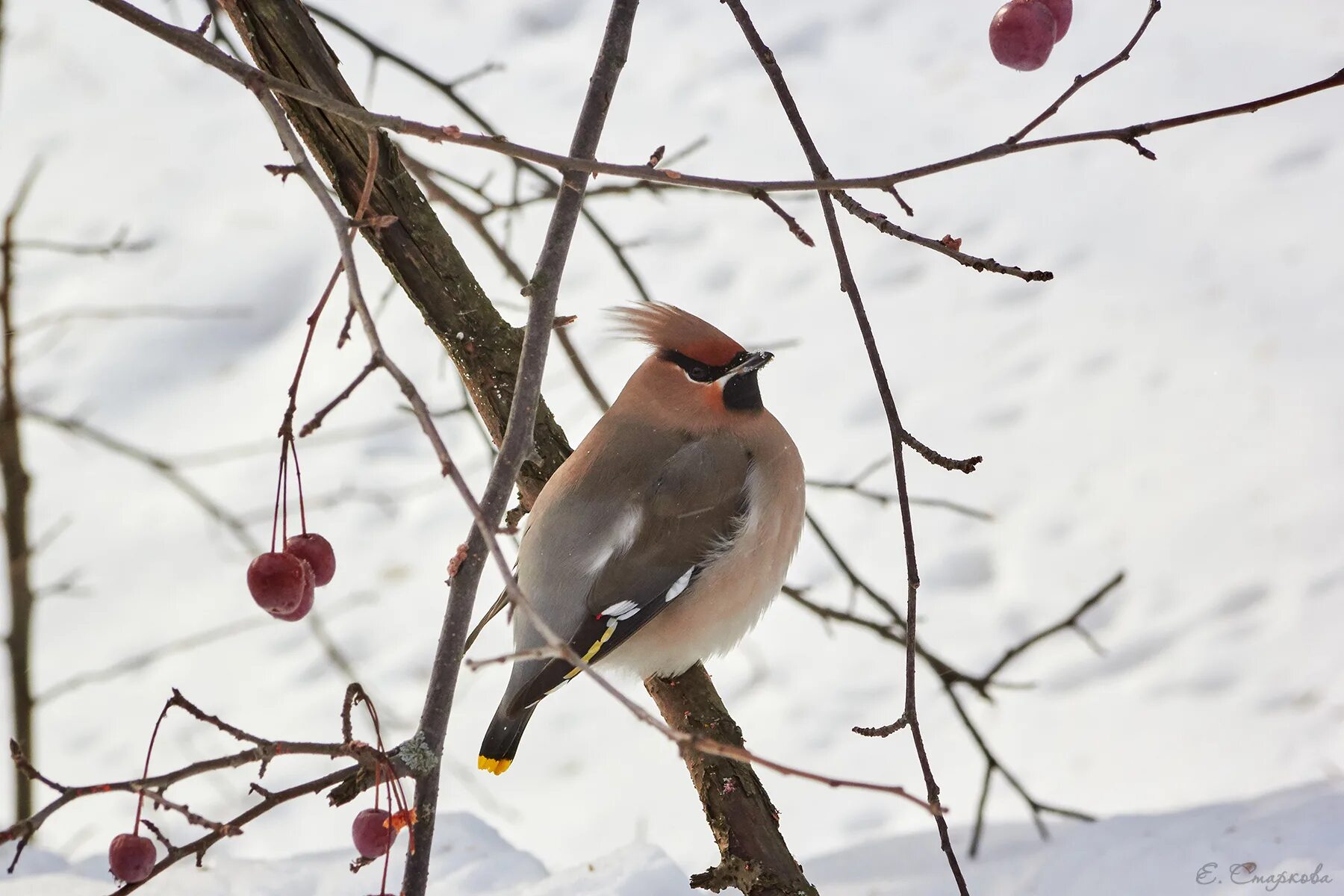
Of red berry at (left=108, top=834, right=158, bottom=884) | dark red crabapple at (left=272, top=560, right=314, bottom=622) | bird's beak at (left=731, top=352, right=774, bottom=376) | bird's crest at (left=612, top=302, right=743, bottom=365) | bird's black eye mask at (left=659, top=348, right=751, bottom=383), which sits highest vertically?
bird's crest at (left=612, top=302, right=743, bottom=365)

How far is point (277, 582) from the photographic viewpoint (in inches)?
70.1

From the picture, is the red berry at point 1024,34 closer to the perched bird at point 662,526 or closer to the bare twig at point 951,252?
the bare twig at point 951,252

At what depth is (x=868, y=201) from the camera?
5.69 metres

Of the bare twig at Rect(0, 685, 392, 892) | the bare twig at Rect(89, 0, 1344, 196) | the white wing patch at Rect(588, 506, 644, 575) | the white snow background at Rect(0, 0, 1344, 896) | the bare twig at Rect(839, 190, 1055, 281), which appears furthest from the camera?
the white snow background at Rect(0, 0, 1344, 896)

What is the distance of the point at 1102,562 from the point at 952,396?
94 centimetres

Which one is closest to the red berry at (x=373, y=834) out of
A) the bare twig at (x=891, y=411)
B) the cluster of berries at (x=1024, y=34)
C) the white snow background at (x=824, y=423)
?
the bare twig at (x=891, y=411)

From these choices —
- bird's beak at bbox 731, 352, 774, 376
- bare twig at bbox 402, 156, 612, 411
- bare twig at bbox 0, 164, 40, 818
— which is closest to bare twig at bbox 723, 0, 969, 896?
bird's beak at bbox 731, 352, 774, 376

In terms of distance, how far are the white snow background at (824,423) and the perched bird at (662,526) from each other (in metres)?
0.48

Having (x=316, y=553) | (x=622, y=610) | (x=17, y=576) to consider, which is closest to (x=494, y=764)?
(x=622, y=610)

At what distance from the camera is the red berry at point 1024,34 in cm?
186

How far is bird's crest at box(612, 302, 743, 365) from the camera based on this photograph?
282 cm

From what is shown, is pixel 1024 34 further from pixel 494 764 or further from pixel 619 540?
pixel 494 764

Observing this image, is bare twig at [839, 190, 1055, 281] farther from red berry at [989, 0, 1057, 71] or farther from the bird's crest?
the bird's crest

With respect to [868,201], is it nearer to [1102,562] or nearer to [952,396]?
[952,396]
